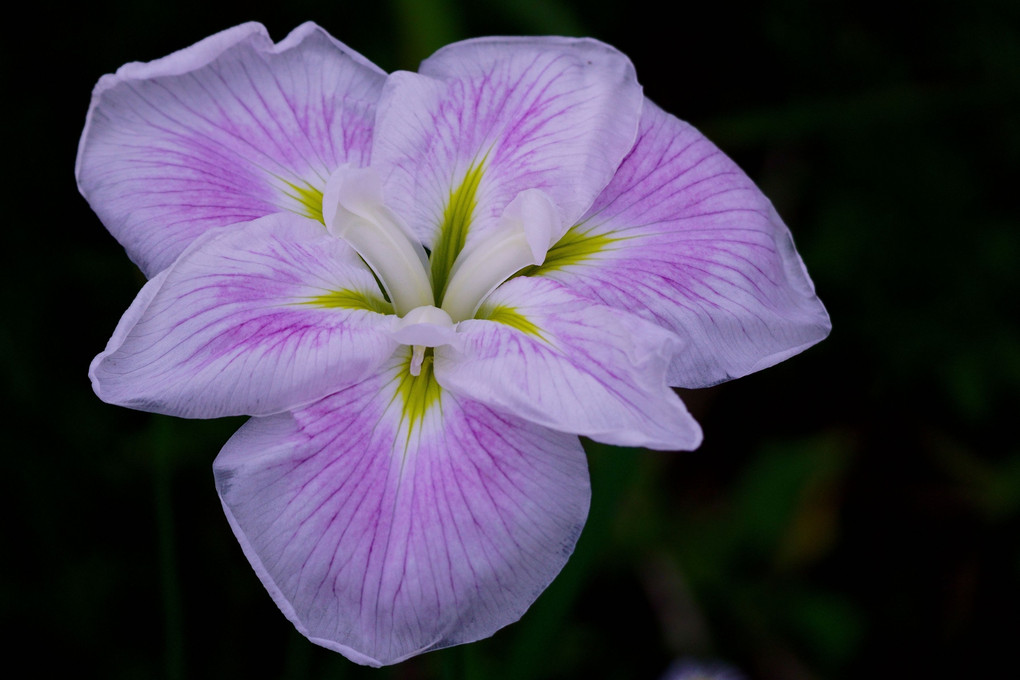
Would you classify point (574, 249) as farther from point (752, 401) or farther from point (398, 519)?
point (752, 401)

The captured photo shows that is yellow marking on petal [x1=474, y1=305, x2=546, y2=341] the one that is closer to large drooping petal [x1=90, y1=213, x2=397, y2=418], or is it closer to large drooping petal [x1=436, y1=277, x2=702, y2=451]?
large drooping petal [x1=436, y1=277, x2=702, y2=451]

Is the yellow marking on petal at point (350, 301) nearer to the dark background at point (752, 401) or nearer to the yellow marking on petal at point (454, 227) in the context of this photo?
the yellow marking on petal at point (454, 227)

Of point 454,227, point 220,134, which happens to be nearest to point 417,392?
point 454,227

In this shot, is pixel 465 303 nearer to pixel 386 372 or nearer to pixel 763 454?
pixel 386 372

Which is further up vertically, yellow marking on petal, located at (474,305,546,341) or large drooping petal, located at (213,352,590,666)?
yellow marking on petal, located at (474,305,546,341)

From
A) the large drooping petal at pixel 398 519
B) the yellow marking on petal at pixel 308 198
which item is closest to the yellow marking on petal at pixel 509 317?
the large drooping petal at pixel 398 519

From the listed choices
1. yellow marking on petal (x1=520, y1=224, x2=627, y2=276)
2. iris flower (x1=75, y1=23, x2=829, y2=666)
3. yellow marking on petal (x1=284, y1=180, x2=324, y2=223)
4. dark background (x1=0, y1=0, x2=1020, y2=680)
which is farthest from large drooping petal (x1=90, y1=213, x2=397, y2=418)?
dark background (x1=0, y1=0, x2=1020, y2=680)
